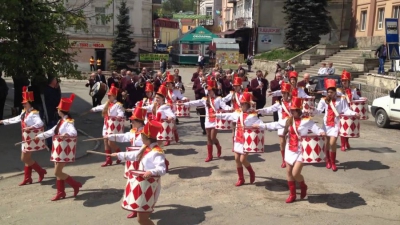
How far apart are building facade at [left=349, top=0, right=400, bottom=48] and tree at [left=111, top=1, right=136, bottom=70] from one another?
799 inches

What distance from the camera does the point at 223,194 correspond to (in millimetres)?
9055

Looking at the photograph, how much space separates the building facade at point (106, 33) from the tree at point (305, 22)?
15.1 m

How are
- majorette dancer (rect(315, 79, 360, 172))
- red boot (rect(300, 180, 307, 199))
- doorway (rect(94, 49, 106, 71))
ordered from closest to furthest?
red boot (rect(300, 180, 307, 199))
majorette dancer (rect(315, 79, 360, 172))
doorway (rect(94, 49, 106, 71))

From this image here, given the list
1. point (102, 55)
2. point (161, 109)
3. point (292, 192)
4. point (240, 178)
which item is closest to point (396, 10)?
point (102, 55)

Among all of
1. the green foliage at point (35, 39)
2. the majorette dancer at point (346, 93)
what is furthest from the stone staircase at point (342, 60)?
the green foliage at point (35, 39)

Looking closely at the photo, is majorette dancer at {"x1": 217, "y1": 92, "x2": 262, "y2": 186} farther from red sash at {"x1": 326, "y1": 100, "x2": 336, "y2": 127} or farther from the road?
red sash at {"x1": 326, "y1": 100, "x2": 336, "y2": 127}

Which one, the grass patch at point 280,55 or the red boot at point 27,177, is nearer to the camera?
the red boot at point 27,177

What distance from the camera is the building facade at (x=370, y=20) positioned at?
113 feet

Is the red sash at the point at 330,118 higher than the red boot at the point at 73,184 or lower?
higher

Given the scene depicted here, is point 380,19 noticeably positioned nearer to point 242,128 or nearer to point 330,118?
point 330,118

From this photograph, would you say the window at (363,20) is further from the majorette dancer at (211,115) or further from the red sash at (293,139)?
the red sash at (293,139)

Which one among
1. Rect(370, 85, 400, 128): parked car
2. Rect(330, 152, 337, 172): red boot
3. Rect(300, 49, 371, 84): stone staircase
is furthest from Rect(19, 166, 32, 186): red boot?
Rect(300, 49, 371, 84): stone staircase

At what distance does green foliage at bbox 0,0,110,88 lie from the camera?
1375 centimetres

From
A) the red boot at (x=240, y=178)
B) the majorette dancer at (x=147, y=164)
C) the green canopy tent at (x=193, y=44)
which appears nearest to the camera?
the majorette dancer at (x=147, y=164)
